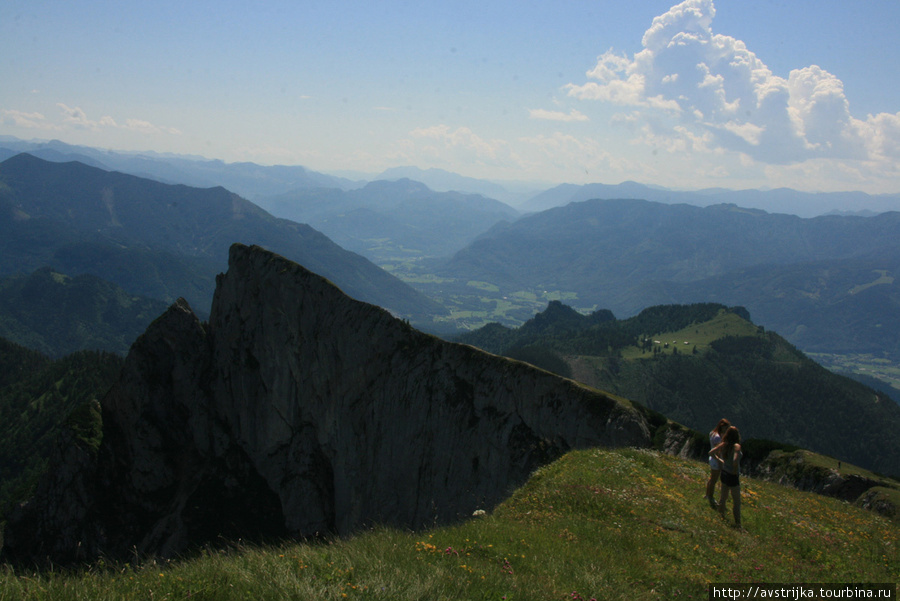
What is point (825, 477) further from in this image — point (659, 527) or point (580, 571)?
point (580, 571)

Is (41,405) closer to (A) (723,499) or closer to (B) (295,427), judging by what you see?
(B) (295,427)

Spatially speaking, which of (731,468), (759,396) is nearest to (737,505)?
(731,468)

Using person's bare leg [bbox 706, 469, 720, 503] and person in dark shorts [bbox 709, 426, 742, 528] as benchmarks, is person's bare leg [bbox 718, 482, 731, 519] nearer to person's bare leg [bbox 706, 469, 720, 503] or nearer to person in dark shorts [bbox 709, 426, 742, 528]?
person in dark shorts [bbox 709, 426, 742, 528]

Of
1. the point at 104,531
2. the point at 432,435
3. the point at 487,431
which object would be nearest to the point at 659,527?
the point at 487,431

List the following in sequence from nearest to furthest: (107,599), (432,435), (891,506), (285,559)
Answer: (107,599)
(285,559)
(891,506)
(432,435)

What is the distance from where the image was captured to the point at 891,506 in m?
23.0

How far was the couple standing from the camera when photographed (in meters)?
15.6

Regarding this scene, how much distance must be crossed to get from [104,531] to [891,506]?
65.0 metres

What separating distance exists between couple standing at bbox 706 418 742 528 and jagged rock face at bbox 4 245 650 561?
672 inches

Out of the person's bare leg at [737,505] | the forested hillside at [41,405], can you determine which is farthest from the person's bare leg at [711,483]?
the forested hillside at [41,405]

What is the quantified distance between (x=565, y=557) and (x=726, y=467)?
23.7 feet

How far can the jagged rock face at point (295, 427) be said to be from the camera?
131 ft

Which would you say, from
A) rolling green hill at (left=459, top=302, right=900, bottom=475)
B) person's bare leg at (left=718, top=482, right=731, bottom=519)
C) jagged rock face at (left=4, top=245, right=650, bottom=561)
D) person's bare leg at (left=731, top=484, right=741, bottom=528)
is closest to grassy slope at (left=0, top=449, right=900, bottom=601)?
person's bare leg at (left=731, top=484, right=741, bottom=528)

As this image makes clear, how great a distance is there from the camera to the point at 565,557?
39.0 feet
